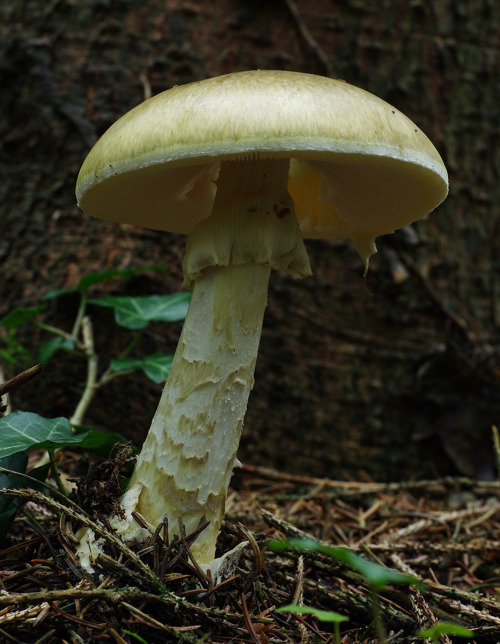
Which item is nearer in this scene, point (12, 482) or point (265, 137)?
point (265, 137)

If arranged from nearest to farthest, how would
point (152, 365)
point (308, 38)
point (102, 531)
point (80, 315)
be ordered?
1. point (102, 531)
2. point (152, 365)
3. point (80, 315)
4. point (308, 38)

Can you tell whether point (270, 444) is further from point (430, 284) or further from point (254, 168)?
point (254, 168)

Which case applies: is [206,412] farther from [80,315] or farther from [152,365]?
[80,315]

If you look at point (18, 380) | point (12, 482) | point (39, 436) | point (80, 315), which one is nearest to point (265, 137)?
point (18, 380)

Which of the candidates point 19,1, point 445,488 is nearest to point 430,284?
point 445,488

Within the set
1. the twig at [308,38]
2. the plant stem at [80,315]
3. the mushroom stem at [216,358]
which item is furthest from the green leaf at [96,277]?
the twig at [308,38]

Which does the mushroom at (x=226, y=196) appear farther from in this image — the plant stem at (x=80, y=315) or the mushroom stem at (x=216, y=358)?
the plant stem at (x=80, y=315)
